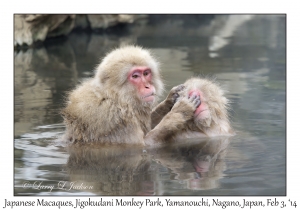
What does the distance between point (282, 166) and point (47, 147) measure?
282 cm

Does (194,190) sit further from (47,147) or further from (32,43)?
(32,43)

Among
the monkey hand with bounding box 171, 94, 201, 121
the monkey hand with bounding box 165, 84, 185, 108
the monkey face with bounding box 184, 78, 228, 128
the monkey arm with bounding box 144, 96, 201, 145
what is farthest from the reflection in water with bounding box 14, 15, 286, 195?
the monkey hand with bounding box 165, 84, 185, 108

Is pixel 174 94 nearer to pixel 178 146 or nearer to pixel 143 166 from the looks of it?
pixel 178 146

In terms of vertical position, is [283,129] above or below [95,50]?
below

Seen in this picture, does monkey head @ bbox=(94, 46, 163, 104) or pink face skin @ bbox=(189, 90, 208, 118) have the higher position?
monkey head @ bbox=(94, 46, 163, 104)

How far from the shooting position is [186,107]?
25.0ft

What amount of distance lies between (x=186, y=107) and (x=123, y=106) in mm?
753

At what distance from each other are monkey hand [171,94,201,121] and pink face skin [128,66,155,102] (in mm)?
329

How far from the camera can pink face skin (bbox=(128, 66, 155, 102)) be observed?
7.49 m

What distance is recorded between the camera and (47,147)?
7668 millimetres

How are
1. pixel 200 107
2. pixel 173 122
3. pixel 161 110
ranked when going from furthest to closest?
1. pixel 161 110
2. pixel 200 107
3. pixel 173 122

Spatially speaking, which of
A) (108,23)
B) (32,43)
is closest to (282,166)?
(32,43)

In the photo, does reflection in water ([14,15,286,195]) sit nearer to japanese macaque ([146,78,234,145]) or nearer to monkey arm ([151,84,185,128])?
japanese macaque ([146,78,234,145])

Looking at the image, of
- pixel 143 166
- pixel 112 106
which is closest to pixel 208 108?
pixel 112 106
